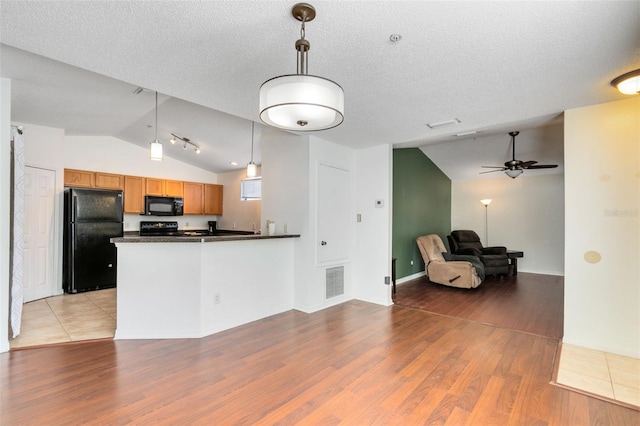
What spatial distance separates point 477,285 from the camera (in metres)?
5.41

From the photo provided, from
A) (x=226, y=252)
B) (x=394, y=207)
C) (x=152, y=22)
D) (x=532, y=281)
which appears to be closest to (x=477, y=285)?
(x=532, y=281)

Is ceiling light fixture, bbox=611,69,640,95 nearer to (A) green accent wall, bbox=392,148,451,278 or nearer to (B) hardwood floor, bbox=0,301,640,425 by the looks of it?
(B) hardwood floor, bbox=0,301,640,425

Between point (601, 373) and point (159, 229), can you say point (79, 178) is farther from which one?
point (601, 373)

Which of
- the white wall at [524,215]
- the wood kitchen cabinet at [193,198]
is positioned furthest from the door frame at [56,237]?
the white wall at [524,215]

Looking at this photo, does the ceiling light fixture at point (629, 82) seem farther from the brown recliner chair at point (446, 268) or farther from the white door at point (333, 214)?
the brown recliner chair at point (446, 268)

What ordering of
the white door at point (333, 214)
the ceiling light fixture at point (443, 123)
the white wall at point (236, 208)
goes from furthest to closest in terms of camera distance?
the white wall at point (236, 208) < the white door at point (333, 214) < the ceiling light fixture at point (443, 123)

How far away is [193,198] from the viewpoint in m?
7.15

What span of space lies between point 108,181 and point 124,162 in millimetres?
540

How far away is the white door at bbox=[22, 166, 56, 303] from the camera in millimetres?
4465

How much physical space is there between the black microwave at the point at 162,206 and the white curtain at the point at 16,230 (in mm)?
3063

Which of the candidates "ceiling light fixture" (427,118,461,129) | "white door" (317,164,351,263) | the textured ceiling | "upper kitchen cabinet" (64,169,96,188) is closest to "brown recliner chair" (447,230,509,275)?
"white door" (317,164,351,263)

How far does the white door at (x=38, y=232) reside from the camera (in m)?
4.46

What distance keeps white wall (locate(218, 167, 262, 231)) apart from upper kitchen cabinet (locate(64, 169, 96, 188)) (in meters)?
2.74

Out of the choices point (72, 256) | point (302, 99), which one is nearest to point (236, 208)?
point (72, 256)
